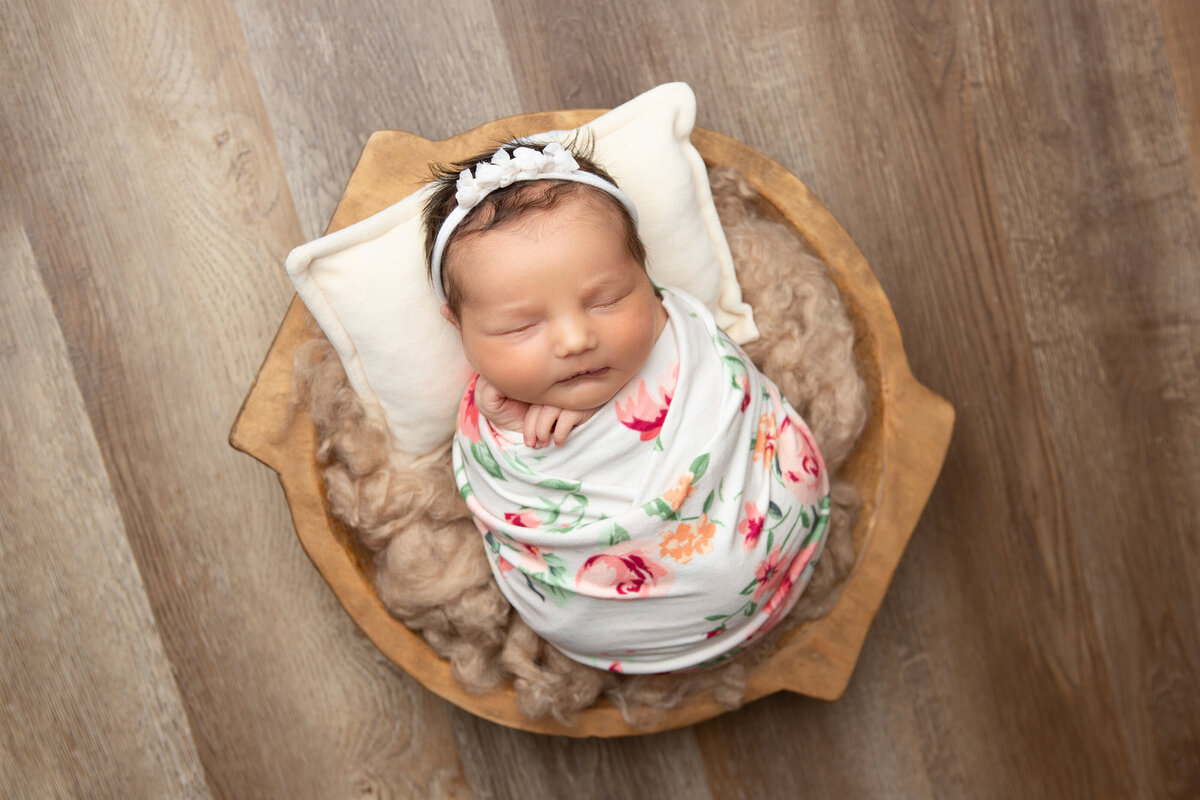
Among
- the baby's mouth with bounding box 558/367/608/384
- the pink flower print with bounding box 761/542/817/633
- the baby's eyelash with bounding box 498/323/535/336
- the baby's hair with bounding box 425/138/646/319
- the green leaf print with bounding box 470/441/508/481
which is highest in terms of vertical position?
the baby's hair with bounding box 425/138/646/319

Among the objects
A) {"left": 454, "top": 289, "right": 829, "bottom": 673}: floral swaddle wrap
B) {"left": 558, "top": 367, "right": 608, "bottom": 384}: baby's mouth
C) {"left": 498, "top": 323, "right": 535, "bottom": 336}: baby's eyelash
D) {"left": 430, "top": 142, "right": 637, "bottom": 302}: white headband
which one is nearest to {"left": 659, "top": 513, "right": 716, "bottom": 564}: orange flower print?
{"left": 454, "top": 289, "right": 829, "bottom": 673}: floral swaddle wrap

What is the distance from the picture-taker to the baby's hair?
1.11 m

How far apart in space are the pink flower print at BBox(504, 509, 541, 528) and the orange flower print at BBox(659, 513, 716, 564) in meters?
0.19

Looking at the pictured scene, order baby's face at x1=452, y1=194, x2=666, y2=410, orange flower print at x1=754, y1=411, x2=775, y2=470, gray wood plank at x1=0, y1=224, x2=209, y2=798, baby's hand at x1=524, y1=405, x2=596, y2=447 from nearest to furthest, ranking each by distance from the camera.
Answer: baby's face at x1=452, y1=194, x2=666, y2=410 → baby's hand at x1=524, y1=405, x2=596, y2=447 → orange flower print at x1=754, y1=411, x2=775, y2=470 → gray wood plank at x1=0, y1=224, x2=209, y2=798

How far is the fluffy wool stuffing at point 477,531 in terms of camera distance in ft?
4.43

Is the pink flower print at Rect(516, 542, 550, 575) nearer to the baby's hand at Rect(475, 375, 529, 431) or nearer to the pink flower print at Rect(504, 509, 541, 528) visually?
the pink flower print at Rect(504, 509, 541, 528)

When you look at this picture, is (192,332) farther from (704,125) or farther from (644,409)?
(704,125)

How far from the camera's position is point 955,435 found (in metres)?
1.73

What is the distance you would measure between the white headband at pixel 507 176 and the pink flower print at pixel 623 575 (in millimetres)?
488

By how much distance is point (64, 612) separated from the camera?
1.53m

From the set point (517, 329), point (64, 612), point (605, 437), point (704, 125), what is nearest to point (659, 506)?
point (605, 437)

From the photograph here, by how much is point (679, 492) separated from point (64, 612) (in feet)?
3.84

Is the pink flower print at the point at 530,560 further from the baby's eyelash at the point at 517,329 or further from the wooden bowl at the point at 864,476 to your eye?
the baby's eyelash at the point at 517,329

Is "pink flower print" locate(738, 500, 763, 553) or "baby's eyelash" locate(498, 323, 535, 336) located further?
"pink flower print" locate(738, 500, 763, 553)
